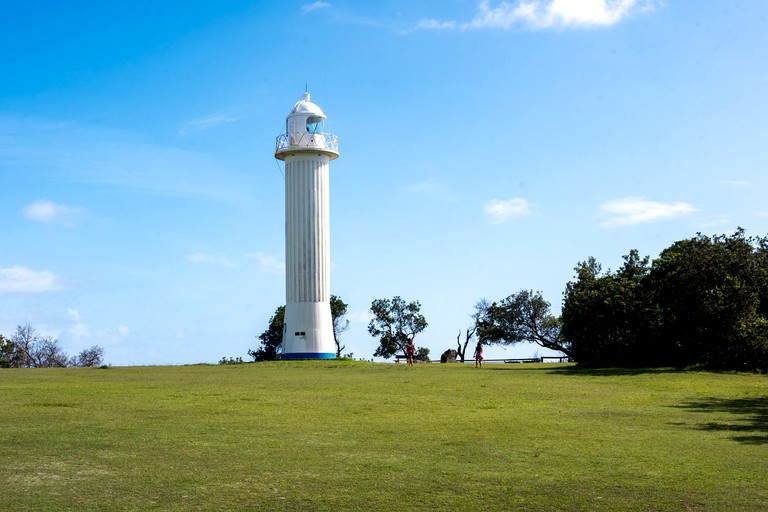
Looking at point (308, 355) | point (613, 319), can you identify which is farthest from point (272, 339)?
point (613, 319)

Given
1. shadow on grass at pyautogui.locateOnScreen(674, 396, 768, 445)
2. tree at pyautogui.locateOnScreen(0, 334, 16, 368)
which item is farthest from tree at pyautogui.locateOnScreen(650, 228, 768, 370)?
tree at pyautogui.locateOnScreen(0, 334, 16, 368)

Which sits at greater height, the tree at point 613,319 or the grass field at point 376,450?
the tree at point 613,319

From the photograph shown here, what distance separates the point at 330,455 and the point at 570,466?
125 inches

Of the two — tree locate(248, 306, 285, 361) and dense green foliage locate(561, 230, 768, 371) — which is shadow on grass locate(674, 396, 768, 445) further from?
tree locate(248, 306, 285, 361)

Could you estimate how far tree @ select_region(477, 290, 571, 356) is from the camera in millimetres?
65062

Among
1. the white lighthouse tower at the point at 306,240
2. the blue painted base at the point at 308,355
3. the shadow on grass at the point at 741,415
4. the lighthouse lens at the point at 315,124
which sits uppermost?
the lighthouse lens at the point at 315,124

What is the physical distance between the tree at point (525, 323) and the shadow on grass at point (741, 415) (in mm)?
44737

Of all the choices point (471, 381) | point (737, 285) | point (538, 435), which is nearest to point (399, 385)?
point (471, 381)

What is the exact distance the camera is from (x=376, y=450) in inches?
446

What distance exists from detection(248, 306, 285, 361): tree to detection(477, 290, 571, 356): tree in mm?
18152

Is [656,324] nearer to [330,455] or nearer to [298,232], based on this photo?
[298,232]

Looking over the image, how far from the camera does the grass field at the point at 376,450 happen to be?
27.9 feet

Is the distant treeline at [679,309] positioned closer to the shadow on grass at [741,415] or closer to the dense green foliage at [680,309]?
the dense green foliage at [680,309]

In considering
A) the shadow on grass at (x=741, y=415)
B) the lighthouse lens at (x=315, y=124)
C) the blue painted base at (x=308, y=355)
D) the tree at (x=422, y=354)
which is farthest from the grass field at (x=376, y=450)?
the tree at (x=422, y=354)
